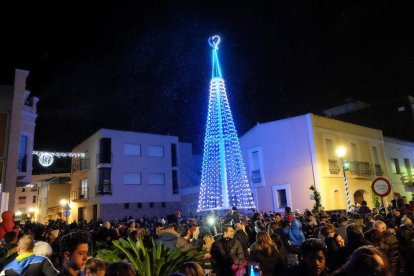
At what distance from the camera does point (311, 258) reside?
3.95m

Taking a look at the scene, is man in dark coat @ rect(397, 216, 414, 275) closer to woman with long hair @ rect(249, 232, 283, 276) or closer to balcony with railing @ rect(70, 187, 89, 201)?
woman with long hair @ rect(249, 232, 283, 276)

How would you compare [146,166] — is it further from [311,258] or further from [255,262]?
[311,258]

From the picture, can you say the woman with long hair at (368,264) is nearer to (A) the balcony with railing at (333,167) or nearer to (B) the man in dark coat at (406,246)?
(B) the man in dark coat at (406,246)

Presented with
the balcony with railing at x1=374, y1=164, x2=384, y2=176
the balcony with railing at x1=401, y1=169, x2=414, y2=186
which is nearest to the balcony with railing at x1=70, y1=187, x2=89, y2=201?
the balcony with railing at x1=374, y1=164, x2=384, y2=176

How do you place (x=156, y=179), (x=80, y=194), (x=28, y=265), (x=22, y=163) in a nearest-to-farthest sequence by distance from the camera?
(x=28, y=265) < (x=22, y=163) < (x=156, y=179) < (x=80, y=194)

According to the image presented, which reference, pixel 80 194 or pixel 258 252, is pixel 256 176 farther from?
pixel 258 252

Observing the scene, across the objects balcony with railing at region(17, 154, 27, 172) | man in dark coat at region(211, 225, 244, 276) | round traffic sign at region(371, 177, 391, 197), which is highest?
balcony with railing at region(17, 154, 27, 172)

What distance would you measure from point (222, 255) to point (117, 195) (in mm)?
28189

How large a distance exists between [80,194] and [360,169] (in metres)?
27.2

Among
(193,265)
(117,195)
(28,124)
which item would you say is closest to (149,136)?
(117,195)

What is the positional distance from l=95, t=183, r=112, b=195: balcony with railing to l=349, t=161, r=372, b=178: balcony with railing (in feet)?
69.5

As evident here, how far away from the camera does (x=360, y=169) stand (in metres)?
28.6

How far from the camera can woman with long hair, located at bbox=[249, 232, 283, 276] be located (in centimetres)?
641

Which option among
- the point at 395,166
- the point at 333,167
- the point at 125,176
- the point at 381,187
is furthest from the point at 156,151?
the point at 381,187
